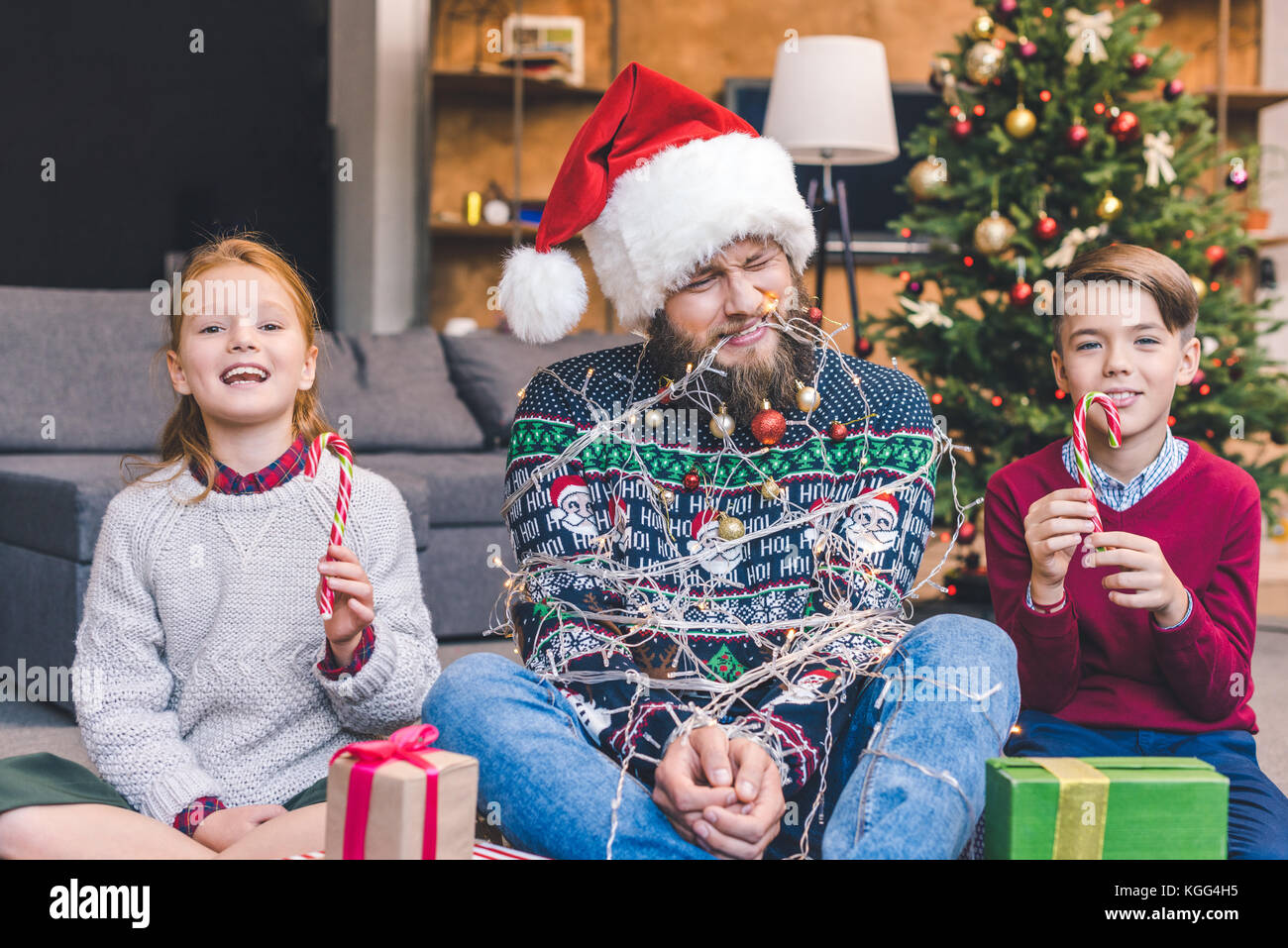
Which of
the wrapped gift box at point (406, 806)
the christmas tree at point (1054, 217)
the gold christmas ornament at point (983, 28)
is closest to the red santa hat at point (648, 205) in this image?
the wrapped gift box at point (406, 806)

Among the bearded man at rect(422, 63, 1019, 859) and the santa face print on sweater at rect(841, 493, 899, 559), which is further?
the santa face print on sweater at rect(841, 493, 899, 559)

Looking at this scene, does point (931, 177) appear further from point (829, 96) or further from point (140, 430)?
point (140, 430)

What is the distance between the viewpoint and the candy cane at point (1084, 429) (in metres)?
1.38

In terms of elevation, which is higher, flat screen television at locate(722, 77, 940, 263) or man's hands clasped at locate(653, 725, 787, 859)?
flat screen television at locate(722, 77, 940, 263)

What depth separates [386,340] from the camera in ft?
12.0

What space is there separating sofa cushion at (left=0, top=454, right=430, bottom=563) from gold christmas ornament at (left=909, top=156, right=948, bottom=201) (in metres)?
1.76

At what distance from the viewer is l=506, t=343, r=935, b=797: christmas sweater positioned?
145 cm

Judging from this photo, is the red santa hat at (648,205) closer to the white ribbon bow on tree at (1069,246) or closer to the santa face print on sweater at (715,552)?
the santa face print on sweater at (715,552)

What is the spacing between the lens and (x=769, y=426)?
1.55m

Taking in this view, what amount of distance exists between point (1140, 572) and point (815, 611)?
15.3 inches

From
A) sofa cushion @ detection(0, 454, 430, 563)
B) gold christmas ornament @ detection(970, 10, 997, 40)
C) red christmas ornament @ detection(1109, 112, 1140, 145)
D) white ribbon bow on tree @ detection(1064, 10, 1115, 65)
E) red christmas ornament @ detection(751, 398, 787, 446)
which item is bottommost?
sofa cushion @ detection(0, 454, 430, 563)

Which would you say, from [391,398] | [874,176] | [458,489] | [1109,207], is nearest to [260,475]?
[458,489]

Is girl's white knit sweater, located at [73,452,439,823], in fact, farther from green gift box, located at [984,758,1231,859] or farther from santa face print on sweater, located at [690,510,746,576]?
green gift box, located at [984,758,1231,859]

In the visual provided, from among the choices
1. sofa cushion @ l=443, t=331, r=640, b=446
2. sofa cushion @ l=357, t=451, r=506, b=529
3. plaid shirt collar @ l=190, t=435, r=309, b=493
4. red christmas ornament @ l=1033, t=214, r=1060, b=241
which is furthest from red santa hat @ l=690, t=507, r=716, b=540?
red christmas ornament @ l=1033, t=214, r=1060, b=241
